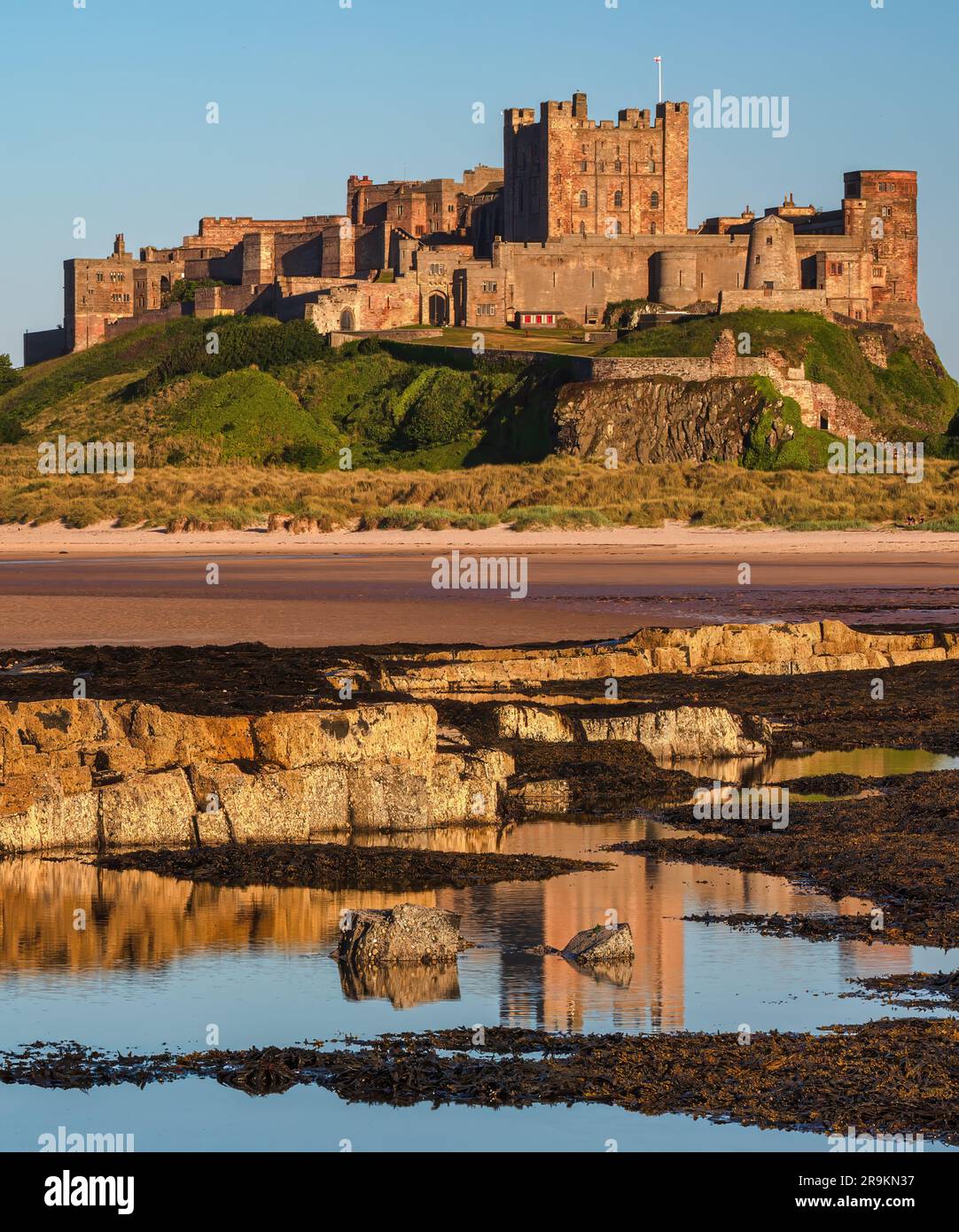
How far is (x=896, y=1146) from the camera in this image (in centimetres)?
741

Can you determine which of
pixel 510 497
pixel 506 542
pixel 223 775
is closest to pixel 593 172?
pixel 510 497

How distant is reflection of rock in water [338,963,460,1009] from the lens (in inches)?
378

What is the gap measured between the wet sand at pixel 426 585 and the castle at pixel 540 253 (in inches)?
1347

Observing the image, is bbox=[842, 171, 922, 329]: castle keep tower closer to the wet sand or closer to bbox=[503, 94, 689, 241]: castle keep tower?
bbox=[503, 94, 689, 241]: castle keep tower

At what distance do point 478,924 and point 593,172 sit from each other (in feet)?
280

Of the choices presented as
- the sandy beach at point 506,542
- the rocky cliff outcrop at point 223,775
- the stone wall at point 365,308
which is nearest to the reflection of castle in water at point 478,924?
the rocky cliff outcrop at point 223,775

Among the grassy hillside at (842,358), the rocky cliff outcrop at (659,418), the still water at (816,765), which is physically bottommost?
the still water at (816,765)

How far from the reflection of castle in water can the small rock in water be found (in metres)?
0.10

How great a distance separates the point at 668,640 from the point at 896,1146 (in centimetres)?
1446

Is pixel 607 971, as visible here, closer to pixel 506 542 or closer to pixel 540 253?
pixel 506 542

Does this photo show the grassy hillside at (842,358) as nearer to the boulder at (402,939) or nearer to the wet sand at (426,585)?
the wet sand at (426,585)

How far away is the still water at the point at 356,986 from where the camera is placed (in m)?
7.75
